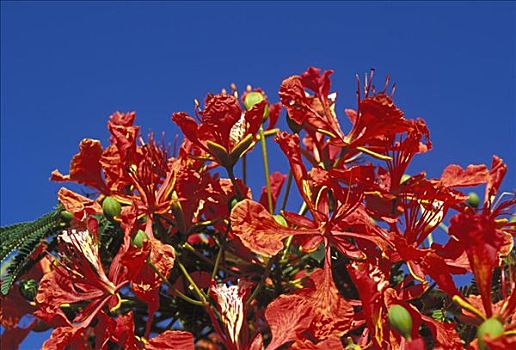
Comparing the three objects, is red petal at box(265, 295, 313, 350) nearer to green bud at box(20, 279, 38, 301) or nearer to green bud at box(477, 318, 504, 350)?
green bud at box(477, 318, 504, 350)

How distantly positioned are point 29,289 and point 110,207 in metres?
0.31

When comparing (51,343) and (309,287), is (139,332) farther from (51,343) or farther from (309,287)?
(309,287)

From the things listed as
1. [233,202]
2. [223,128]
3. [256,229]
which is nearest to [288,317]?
[256,229]

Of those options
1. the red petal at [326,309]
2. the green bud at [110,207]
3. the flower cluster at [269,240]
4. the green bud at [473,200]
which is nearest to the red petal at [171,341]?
the flower cluster at [269,240]

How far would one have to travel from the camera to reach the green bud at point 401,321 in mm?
1307

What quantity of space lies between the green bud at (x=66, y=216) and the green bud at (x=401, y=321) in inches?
29.6

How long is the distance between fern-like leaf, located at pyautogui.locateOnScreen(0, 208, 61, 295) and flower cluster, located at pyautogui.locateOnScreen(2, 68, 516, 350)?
38mm

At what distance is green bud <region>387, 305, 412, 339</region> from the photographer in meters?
1.31

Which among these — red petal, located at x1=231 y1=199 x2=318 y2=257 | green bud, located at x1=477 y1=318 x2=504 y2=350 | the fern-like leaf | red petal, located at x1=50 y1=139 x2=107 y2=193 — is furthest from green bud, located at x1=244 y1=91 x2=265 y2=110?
green bud, located at x1=477 y1=318 x2=504 y2=350

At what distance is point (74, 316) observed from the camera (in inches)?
69.0

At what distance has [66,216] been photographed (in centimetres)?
174

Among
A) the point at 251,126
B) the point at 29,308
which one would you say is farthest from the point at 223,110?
the point at 29,308

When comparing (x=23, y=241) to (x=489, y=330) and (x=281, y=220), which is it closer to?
(x=281, y=220)

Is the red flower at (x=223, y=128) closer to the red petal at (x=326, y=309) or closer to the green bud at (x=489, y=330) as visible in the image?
the red petal at (x=326, y=309)
